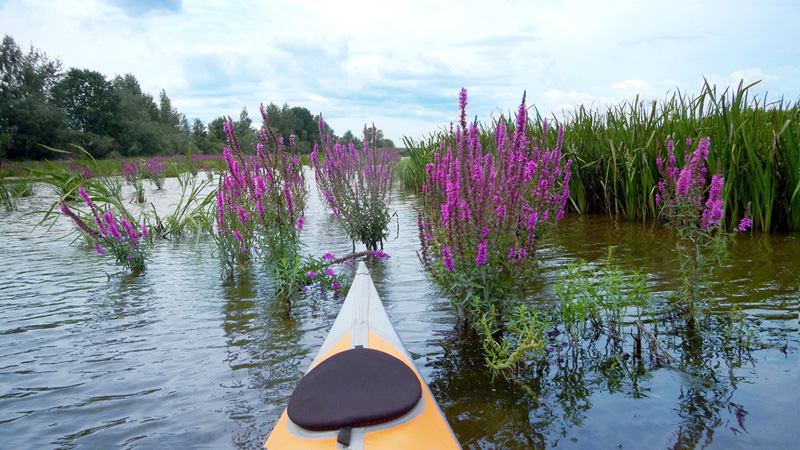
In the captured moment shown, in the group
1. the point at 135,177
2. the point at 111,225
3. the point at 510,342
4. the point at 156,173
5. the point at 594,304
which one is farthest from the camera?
the point at 156,173

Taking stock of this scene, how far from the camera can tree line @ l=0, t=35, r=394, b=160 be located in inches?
1281

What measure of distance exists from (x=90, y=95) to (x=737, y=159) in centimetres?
5123

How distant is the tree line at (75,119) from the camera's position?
32531 millimetres

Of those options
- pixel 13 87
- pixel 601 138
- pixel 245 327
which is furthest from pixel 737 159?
pixel 13 87

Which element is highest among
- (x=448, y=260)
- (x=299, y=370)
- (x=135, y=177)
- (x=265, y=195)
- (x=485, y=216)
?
(x=135, y=177)

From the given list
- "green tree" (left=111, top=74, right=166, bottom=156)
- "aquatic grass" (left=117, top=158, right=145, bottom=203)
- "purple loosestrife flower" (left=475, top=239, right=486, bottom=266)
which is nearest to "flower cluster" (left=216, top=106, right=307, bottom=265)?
"purple loosestrife flower" (left=475, top=239, right=486, bottom=266)

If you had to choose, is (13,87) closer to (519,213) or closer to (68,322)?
(68,322)

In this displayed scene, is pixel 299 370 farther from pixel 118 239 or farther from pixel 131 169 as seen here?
pixel 131 169

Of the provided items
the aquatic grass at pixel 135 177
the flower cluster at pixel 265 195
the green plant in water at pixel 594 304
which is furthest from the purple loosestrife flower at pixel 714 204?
the aquatic grass at pixel 135 177

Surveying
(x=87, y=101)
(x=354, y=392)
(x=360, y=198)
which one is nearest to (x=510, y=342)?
(x=354, y=392)

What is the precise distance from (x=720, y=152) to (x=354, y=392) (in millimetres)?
5530

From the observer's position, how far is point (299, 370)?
A: 132 inches

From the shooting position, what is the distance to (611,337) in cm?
330

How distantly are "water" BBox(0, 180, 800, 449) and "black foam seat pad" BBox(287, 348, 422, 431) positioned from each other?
0.55 meters
